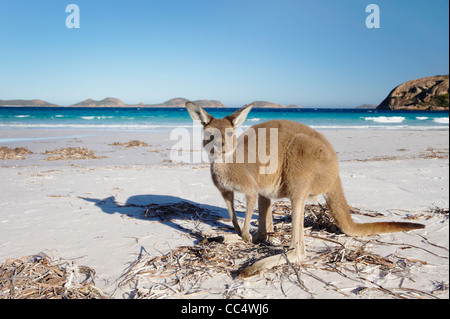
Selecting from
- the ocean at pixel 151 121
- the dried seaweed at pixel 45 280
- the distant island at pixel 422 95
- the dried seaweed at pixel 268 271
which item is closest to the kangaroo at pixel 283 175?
the dried seaweed at pixel 268 271

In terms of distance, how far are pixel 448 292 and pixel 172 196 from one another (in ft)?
12.3

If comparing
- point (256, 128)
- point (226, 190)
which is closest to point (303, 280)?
point (226, 190)

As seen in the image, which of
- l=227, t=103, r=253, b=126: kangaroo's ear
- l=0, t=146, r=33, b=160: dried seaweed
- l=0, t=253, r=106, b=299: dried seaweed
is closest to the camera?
l=0, t=253, r=106, b=299: dried seaweed

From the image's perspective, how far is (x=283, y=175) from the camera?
289 cm

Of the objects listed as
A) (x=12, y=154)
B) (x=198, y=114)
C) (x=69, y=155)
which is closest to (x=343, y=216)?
(x=198, y=114)

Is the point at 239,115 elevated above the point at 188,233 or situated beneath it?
elevated above

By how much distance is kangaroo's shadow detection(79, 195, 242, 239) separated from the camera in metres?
3.75

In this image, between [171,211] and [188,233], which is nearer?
[188,233]

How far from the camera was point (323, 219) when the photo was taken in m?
3.48

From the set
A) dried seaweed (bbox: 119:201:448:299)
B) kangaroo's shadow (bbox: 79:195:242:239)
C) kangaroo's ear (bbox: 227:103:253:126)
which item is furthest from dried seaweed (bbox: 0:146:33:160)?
kangaroo's ear (bbox: 227:103:253:126)

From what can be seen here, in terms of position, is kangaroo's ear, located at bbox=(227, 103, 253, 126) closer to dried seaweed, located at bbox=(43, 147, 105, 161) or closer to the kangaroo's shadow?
the kangaroo's shadow

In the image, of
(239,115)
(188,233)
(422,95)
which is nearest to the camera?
(239,115)

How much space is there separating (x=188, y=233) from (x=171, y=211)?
783 millimetres

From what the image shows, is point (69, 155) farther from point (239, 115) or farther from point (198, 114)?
point (239, 115)
